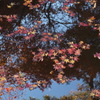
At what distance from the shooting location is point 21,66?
773cm

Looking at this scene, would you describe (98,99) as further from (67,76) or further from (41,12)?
(41,12)

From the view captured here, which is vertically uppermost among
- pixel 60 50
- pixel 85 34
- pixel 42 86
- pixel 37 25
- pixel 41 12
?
pixel 41 12

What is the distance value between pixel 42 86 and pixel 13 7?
3172mm

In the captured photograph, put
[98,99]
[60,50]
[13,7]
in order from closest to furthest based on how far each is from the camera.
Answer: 1. [60,50]
2. [13,7]
3. [98,99]

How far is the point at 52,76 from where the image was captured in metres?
7.64

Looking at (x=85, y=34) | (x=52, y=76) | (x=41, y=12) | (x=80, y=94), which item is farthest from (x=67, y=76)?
(x=80, y=94)

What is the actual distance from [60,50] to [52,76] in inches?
46.1

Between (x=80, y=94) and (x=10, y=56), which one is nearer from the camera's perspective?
Result: (x=10, y=56)

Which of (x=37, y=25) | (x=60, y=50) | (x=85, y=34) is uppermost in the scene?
(x=37, y=25)

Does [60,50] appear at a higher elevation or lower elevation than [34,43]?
lower

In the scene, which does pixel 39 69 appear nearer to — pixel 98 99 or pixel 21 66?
pixel 21 66

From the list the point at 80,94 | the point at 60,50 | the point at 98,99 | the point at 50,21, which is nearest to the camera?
the point at 60,50

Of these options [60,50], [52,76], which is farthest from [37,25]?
[52,76]

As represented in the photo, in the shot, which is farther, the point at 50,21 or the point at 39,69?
the point at 50,21
